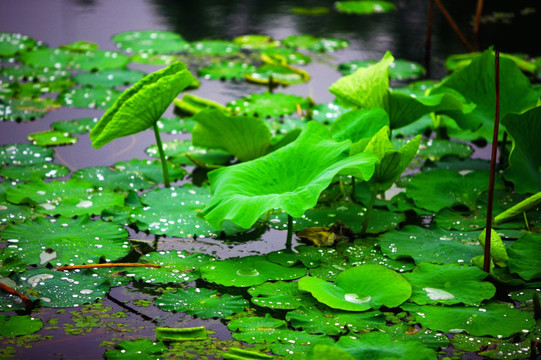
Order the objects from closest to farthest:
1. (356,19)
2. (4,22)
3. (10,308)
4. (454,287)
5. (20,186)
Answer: (10,308) → (454,287) → (20,186) → (4,22) → (356,19)

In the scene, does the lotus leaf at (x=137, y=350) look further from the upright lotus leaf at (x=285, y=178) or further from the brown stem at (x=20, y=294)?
the upright lotus leaf at (x=285, y=178)

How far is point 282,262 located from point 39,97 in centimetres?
171

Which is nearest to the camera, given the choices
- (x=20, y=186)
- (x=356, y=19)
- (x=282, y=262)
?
(x=282, y=262)

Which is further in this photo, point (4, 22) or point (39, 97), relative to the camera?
point (4, 22)

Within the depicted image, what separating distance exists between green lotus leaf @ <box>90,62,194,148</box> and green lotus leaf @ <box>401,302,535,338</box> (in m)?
1.01

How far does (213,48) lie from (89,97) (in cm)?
97

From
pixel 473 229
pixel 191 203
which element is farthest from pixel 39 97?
pixel 473 229

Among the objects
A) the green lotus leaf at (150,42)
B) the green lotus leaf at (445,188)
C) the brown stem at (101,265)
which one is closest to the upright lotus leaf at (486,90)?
the green lotus leaf at (445,188)

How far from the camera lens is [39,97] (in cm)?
292

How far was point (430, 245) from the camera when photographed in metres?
1.82

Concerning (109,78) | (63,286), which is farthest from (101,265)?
(109,78)

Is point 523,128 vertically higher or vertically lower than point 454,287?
higher

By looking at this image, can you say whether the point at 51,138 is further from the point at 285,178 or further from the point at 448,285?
the point at 448,285

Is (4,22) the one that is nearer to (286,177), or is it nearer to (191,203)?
(191,203)
